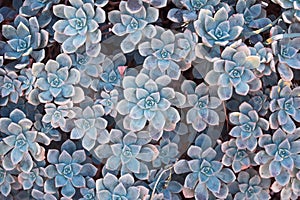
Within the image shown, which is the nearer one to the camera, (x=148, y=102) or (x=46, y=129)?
(x=148, y=102)

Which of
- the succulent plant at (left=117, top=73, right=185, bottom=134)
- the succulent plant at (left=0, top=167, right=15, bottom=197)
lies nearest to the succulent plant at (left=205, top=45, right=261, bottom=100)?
the succulent plant at (left=117, top=73, right=185, bottom=134)

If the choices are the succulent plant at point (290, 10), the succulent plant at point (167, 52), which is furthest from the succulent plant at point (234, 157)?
the succulent plant at point (290, 10)

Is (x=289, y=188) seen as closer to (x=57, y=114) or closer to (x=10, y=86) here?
(x=57, y=114)

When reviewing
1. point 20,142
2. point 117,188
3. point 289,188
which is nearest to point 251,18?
point 289,188

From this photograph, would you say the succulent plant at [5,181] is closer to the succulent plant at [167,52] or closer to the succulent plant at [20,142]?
the succulent plant at [20,142]

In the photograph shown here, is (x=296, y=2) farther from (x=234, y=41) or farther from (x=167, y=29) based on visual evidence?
(x=167, y=29)

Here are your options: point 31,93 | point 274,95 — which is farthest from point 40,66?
point 274,95
